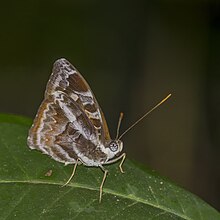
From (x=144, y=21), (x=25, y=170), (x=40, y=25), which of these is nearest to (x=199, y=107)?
(x=144, y=21)

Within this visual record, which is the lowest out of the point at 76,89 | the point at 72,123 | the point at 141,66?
the point at 141,66

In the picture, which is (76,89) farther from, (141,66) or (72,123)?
(141,66)

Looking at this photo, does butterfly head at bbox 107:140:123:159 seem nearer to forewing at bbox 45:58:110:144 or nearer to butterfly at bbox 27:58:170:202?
butterfly at bbox 27:58:170:202

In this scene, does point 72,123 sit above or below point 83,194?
above

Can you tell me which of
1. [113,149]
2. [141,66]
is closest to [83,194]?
[113,149]

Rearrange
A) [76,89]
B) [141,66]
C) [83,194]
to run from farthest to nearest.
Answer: [141,66]
[76,89]
[83,194]

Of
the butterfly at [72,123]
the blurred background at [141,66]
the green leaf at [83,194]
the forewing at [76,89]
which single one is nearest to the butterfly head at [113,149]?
the butterfly at [72,123]

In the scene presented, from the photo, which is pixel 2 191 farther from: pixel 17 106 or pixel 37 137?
pixel 17 106
